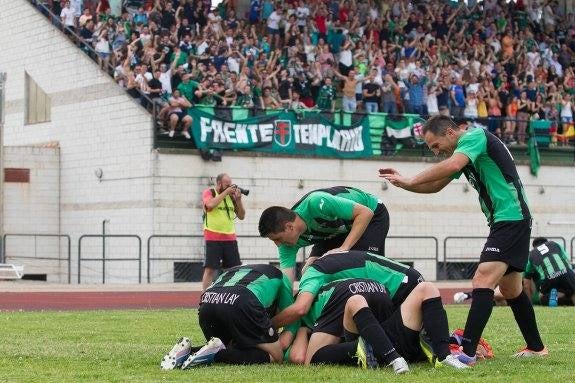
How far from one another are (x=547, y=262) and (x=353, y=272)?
9.41m

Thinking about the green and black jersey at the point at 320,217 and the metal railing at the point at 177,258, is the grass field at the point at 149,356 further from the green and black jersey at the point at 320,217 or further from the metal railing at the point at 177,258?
the metal railing at the point at 177,258

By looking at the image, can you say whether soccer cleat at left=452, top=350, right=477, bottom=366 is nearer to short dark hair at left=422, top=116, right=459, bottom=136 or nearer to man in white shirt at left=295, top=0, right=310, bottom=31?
short dark hair at left=422, top=116, right=459, bottom=136

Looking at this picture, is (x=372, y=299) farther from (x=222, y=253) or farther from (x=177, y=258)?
(x=177, y=258)

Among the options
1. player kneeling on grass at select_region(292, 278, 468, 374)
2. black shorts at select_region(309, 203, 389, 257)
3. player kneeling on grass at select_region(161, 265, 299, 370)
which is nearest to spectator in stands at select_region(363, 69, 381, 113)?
black shorts at select_region(309, 203, 389, 257)

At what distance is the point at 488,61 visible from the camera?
35312 mm

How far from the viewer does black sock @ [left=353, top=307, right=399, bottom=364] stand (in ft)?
31.6

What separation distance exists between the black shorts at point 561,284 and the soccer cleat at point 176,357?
10.7 meters

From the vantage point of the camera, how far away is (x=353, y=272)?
10.4 metres

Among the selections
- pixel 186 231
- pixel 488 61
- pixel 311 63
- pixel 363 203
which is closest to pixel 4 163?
pixel 186 231

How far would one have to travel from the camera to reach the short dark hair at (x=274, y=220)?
10711 millimetres

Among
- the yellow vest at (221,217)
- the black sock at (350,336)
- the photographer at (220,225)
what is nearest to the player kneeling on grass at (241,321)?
the black sock at (350,336)

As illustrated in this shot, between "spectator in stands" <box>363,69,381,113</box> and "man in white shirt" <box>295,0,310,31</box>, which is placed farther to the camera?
"man in white shirt" <box>295,0,310,31</box>

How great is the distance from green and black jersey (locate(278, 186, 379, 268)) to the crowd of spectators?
55.8 ft

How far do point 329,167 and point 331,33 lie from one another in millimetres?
4098
